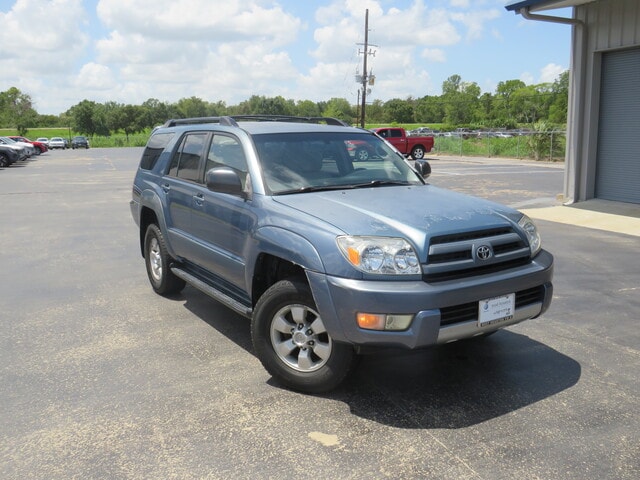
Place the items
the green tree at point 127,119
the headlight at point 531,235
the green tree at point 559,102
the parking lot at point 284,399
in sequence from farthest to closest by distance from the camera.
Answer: the green tree at point 127,119 < the green tree at point 559,102 < the headlight at point 531,235 < the parking lot at point 284,399

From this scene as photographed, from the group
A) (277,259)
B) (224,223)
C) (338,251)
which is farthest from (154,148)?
(338,251)

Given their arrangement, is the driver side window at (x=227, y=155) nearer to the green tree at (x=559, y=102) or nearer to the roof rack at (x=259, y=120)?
the roof rack at (x=259, y=120)

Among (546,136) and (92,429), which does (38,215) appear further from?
(546,136)

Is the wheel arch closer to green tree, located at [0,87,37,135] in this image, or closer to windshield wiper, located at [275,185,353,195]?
windshield wiper, located at [275,185,353,195]

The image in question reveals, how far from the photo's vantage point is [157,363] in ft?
15.0

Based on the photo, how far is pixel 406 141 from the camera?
3272 centimetres

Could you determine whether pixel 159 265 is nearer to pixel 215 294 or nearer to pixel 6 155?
pixel 215 294

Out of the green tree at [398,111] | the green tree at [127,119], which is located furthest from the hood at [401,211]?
the green tree at [398,111]

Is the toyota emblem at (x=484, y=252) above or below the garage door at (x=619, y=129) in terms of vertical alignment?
below

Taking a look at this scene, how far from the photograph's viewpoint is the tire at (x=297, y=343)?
12.8ft

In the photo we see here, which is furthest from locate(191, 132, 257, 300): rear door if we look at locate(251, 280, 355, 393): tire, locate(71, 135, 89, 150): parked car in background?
locate(71, 135, 89, 150): parked car in background

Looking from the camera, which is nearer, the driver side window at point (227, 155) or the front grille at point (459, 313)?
the front grille at point (459, 313)

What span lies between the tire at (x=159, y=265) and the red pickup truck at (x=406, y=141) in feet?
85.9

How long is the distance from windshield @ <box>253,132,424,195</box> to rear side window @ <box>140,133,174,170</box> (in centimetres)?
183
